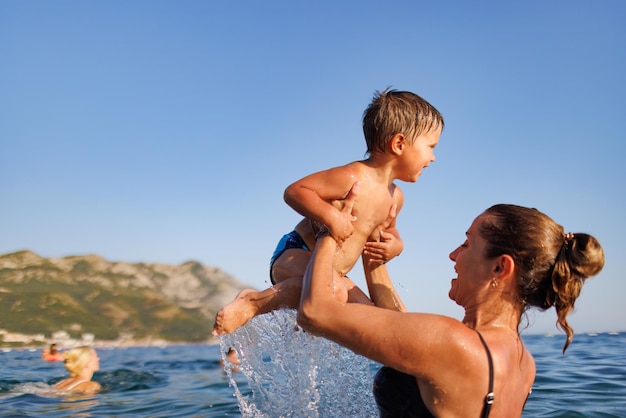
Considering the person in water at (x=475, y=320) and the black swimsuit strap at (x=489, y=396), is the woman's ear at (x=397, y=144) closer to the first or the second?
the person in water at (x=475, y=320)

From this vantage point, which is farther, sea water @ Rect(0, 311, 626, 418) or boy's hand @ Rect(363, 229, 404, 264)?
sea water @ Rect(0, 311, 626, 418)

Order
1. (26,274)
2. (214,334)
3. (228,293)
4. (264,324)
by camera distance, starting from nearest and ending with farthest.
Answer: (214,334) → (264,324) → (26,274) → (228,293)

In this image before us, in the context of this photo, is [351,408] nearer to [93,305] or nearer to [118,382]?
[118,382]

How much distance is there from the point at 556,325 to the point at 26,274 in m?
105

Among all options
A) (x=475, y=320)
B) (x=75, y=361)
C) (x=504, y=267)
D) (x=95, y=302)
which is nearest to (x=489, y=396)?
(x=475, y=320)

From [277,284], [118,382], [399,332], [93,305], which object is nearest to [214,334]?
[277,284]

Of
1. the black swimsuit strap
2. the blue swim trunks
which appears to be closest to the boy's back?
the blue swim trunks

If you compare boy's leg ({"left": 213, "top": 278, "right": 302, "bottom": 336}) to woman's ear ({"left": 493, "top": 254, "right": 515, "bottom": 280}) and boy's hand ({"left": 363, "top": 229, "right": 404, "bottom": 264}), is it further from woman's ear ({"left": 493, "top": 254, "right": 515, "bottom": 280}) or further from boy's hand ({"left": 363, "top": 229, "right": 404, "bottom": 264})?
woman's ear ({"left": 493, "top": 254, "right": 515, "bottom": 280})

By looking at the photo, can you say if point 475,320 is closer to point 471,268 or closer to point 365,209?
point 471,268

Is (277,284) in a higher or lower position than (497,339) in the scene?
higher

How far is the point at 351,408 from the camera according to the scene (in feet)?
17.0

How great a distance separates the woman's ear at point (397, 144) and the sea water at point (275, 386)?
4.67 ft

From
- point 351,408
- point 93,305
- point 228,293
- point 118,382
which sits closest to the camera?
point 351,408

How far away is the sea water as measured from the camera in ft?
15.8
